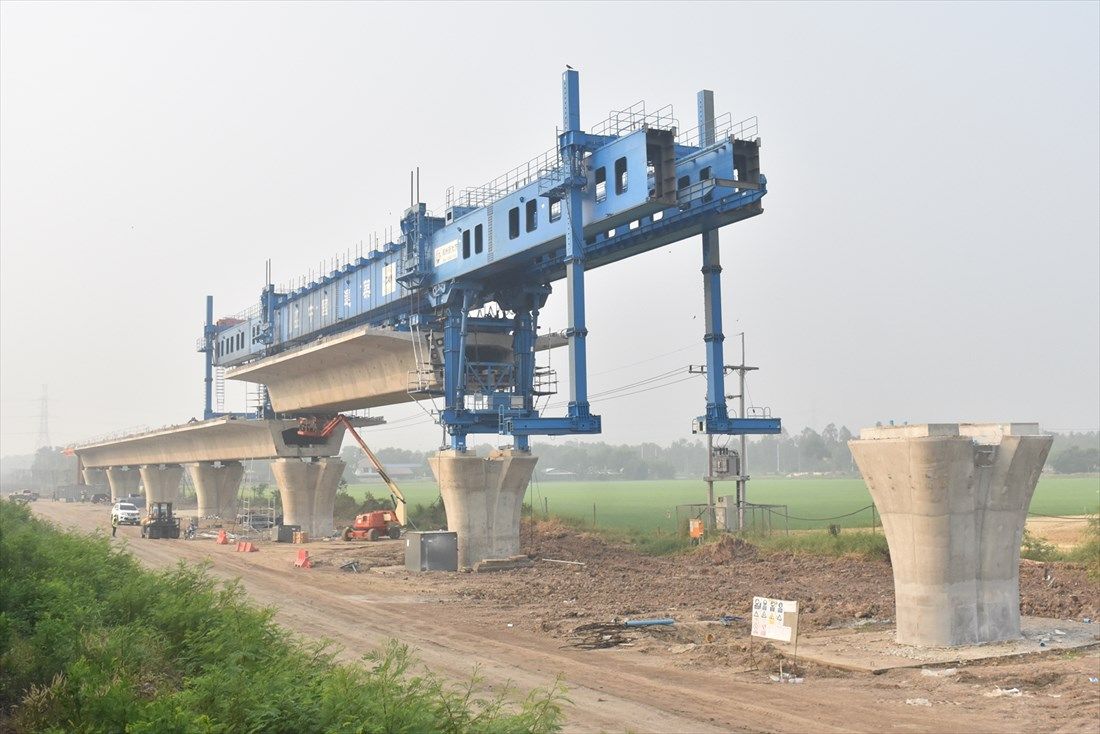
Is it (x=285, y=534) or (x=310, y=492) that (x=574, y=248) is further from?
(x=310, y=492)

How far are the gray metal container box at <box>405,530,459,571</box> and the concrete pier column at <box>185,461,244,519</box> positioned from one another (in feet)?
163

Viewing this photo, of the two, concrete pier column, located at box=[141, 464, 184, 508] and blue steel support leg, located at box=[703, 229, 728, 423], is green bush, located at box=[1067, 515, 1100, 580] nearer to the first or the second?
blue steel support leg, located at box=[703, 229, 728, 423]

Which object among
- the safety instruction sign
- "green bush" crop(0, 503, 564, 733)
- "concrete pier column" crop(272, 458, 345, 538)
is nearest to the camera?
"green bush" crop(0, 503, 564, 733)

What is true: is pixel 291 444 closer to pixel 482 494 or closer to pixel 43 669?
pixel 482 494

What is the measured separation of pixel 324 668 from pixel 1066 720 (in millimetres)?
10562

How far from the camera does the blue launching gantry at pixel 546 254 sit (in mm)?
29938

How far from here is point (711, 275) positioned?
33156 mm

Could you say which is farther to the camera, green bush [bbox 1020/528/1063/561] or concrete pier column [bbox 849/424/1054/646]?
green bush [bbox 1020/528/1063/561]

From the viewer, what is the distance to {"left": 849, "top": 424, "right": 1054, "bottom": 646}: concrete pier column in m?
19.1

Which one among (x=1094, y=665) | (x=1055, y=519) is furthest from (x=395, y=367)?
(x=1055, y=519)

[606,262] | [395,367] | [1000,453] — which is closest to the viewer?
[1000,453]

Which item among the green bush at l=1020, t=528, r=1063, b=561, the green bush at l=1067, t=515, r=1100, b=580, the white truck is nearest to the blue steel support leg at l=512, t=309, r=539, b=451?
the green bush at l=1020, t=528, r=1063, b=561

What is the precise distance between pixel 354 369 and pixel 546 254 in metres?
15.8

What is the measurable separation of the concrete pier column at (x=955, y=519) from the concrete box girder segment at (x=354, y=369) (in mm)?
23851
